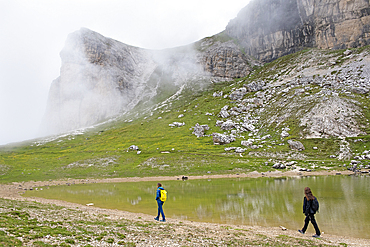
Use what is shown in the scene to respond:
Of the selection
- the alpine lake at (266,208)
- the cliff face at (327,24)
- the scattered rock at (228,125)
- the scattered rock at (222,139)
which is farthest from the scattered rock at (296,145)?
the cliff face at (327,24)

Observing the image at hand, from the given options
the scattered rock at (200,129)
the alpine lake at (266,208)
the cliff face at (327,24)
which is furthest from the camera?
the cliff face at (327,24)

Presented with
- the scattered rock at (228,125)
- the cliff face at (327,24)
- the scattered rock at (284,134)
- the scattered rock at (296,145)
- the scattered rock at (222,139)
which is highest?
the cliff face at (327,24)

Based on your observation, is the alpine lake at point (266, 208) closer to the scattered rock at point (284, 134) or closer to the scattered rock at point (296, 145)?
the scattered rock at point (296, 145)

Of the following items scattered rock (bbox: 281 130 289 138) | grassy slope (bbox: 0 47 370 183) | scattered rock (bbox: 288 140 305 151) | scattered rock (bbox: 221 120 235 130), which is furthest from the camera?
scattered rock (bbox: 221 120 235 130)

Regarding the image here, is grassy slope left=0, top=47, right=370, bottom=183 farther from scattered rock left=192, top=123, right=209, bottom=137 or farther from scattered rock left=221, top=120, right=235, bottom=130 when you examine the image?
scattered rock left=221, top=120, right=235, bottom=130

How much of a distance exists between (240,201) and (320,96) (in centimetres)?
9237

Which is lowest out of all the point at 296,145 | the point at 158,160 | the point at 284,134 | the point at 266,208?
the point at 296,145

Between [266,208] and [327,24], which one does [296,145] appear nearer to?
[266,208]

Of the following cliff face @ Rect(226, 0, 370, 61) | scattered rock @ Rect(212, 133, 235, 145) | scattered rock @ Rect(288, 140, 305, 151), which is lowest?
scattered rock @ Rect(288, 140, 305, 151)

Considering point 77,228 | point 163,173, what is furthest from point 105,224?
point 163,173

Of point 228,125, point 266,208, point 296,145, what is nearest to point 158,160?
point 228,125

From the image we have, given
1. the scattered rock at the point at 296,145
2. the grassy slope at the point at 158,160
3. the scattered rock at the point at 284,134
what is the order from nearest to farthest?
1. the grassy slope at the point at 158,160
2. the scattered rock at the point at 296,145
3. the scattered rock at the point at 284,134

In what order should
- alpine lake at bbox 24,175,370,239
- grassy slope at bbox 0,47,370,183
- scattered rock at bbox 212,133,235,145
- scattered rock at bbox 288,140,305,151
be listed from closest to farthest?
alpine lake at bbox 24,175,370,239 < grassy slope at bbox 0,47,370,183 < scattered rock at bbox 288,140,305,151 < scattered rock at bbox 212,133,235,145

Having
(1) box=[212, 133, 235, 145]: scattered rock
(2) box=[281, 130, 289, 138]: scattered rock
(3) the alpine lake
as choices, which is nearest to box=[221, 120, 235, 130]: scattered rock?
(1) box=[212, 133, 235, 145]: scattered rock
